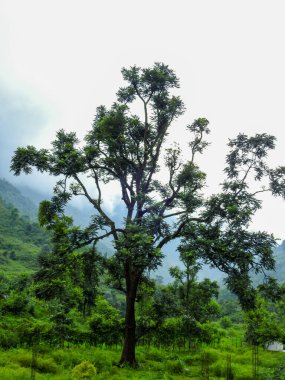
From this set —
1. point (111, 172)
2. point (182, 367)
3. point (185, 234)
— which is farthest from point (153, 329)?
point (111, 172)

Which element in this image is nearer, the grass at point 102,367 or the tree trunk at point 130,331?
the grass at point 102,367

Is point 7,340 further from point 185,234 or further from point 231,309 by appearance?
point 231,309

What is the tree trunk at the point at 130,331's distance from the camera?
1927 cm

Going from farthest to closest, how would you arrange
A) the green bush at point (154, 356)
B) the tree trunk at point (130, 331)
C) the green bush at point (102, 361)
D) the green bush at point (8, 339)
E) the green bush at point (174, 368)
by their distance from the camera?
the green bush at point (154, 356) < the green bush at point (8, 339) < the green bush at point (174, 368) < the tree trunk at point (130, 331) < the green bush at point (102, 361)

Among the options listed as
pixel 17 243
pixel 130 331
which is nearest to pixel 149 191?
pixel 130 331

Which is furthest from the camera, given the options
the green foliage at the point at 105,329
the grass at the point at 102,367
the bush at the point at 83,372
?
the green foliage at the point at 105,329

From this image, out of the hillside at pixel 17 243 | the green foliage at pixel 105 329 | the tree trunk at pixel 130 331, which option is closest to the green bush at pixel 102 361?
the tree trunk at pixel 130 331

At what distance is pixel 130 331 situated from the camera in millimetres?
19688

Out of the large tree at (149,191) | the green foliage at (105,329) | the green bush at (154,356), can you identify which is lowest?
the green bush at (154,356)

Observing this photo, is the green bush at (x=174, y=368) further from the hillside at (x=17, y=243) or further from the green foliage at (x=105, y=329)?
the hillside at (x=17, y=243)

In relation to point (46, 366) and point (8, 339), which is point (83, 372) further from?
point (8, 339)

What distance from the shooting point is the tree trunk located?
758 inches

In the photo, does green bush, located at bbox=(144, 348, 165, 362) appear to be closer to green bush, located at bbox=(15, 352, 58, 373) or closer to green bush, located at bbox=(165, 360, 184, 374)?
green bush, located at bbox=(165, 360, 184, 374)

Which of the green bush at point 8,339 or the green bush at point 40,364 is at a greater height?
the green bush at point 8,339
